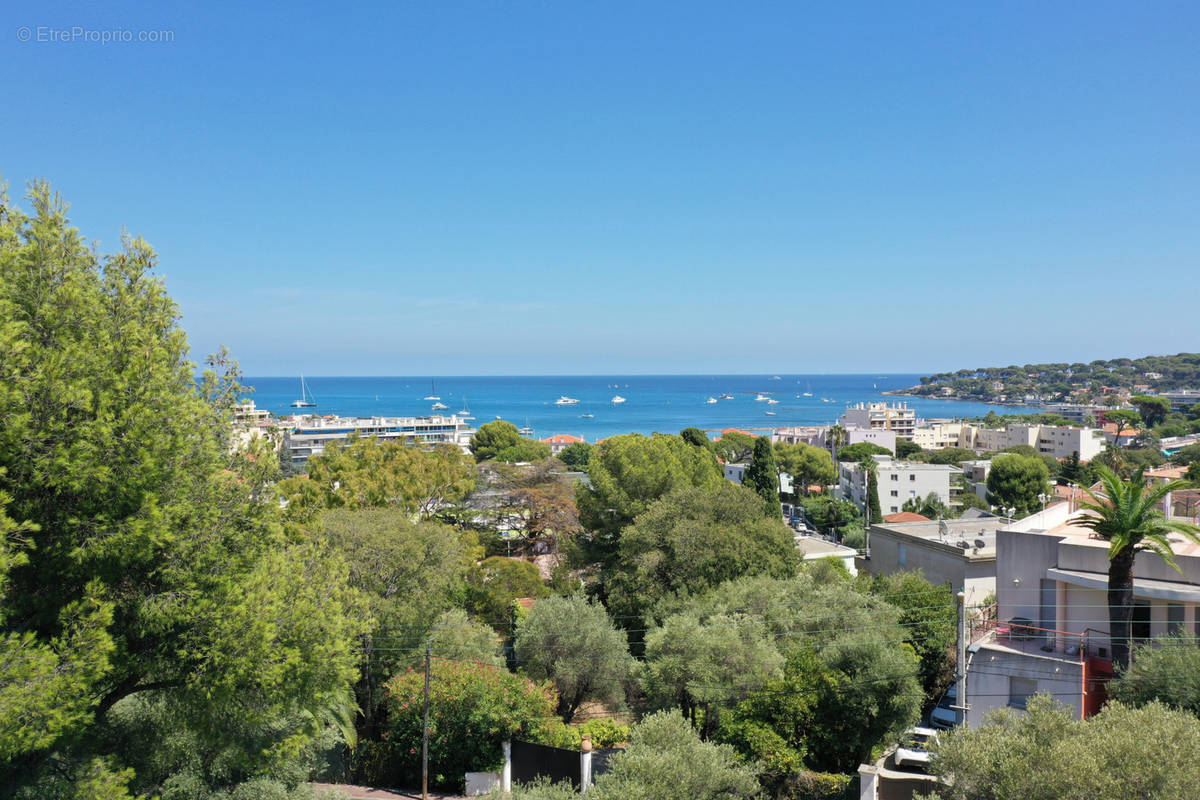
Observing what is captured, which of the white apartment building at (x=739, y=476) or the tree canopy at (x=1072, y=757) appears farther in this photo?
the white apartment building at (x=739, y=476)

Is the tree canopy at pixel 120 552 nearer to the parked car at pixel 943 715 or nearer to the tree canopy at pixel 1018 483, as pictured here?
the parked car at pixel 943 715

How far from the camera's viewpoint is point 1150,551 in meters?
13.1

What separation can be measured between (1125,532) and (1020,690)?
335 cm

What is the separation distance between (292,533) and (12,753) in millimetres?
9790

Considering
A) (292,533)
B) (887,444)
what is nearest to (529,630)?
(292,533)

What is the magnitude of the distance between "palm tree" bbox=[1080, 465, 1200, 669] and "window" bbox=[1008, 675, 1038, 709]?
1364 mm

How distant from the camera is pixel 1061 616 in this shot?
13734 mm

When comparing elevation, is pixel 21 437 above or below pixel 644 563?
above

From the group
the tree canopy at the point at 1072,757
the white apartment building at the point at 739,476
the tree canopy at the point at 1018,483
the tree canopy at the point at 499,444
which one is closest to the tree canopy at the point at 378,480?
the tree canopy at the point at 1072,757

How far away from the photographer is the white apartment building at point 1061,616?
12.5 metres

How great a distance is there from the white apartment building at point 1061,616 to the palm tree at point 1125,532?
0.49 meters

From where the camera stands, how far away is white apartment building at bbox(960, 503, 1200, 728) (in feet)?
41.1

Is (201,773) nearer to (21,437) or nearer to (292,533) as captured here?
(21,437)

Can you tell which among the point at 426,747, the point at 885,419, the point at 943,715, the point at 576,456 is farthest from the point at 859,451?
the point at 426,747
